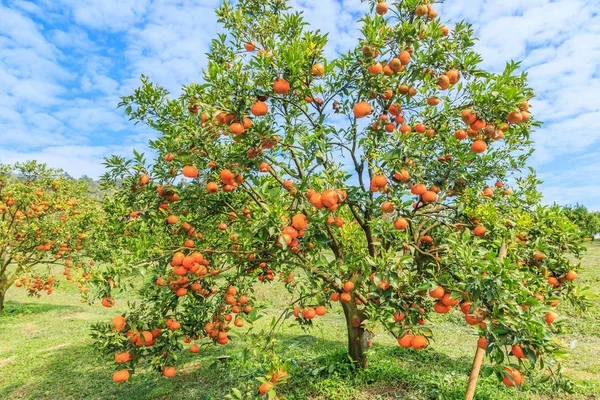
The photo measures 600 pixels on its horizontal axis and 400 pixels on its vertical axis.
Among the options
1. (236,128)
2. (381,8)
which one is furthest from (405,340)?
(381,8)

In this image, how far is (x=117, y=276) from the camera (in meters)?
4.14

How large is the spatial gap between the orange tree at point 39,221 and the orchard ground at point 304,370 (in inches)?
119

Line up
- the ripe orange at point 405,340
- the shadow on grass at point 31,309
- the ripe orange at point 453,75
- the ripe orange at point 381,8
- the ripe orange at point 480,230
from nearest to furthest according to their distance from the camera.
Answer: the ripe orange at point 405,340
the ripe orange at point 453,75
the ripe orange at point 480,230
the ripe orange at point 381,8
the shadow on grass at point 31,309

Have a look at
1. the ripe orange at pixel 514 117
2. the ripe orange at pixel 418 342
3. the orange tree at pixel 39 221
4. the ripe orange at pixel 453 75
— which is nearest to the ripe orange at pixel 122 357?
the ripe orange at pixel 418 342

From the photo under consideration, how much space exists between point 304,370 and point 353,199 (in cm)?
410

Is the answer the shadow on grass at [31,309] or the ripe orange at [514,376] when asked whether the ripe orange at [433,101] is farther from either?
the shadow on grass at [31,309]

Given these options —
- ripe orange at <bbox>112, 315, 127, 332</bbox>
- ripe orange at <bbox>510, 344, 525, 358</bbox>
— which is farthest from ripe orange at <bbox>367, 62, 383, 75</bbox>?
ripe orange at <bbox>112, 315, 127, 332</bbox>

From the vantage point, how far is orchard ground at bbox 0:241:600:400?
6297 millimetres

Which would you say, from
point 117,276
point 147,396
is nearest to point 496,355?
point 117,276

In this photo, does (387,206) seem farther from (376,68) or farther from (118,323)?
(118,323)

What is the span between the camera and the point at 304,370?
7.04 m

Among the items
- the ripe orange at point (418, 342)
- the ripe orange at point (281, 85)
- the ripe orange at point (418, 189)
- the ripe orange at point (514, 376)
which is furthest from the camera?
the ripe orange at point (418, 189)

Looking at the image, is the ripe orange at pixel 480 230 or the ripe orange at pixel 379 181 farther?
the ripe orange at pixel 480 230

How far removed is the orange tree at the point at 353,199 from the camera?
3799 mm
